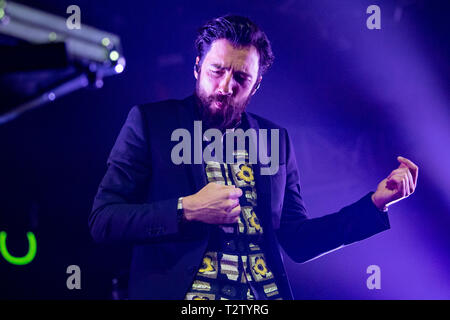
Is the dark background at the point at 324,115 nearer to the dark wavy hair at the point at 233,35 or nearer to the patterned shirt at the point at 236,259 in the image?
the dark wavy hair at the point at 233,35

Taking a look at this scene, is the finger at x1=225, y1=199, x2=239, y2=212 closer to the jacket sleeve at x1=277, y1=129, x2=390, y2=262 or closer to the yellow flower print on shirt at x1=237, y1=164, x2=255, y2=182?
the yellow flower print on shirt at x1=237, y1=164, x2=255, y2=182

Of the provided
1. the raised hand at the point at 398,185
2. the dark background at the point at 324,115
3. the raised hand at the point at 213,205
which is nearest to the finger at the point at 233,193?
the raised hand at the point at 213,205

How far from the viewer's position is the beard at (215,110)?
1.90m

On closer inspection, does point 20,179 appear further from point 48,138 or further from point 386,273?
point 386,273

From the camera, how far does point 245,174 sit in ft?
5.92

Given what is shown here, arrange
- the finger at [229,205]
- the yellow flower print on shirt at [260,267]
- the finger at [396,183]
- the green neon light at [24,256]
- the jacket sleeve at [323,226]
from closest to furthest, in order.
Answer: the finger at [229,205] → the yellow flower print on shirt at [260,267] → the finger at [396,183] → the jacket sleeve at [323,226] → the green neon light at [24,256]

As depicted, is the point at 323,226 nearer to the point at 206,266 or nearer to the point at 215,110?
the point at 206,266

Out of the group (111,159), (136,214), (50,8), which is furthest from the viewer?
(50,8)

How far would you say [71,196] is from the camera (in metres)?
2.10

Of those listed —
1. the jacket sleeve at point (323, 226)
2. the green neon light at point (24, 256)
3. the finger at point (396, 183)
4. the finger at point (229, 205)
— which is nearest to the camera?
the finger at point (229, 205)

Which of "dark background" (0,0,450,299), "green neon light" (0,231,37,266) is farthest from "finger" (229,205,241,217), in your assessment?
"green neon light" (0,231,37,266)

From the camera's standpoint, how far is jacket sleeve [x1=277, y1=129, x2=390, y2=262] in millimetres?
1865

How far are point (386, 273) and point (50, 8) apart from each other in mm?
2150
